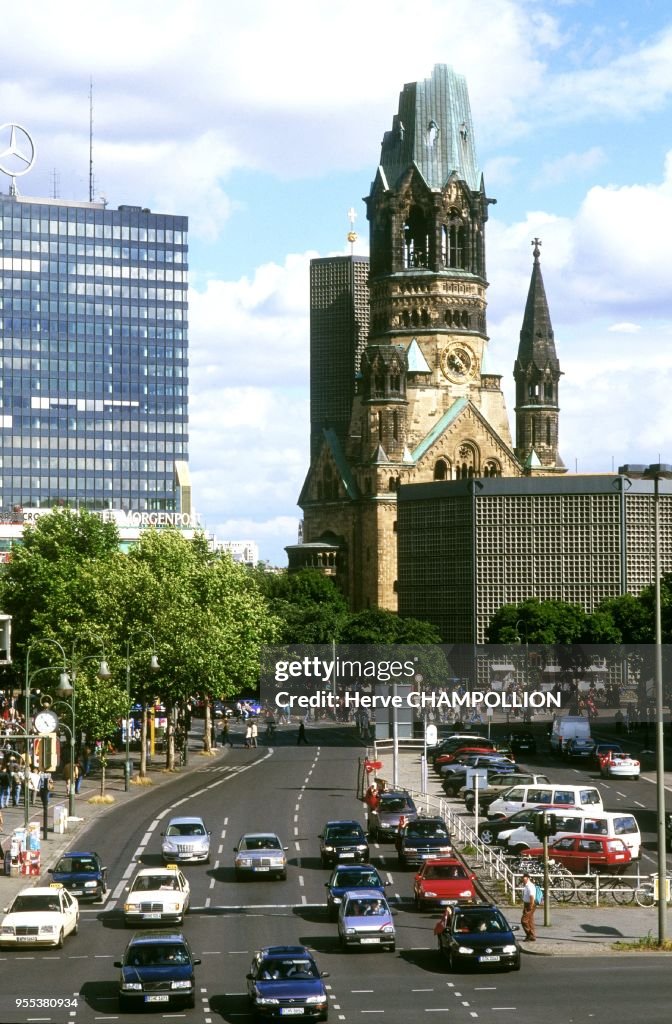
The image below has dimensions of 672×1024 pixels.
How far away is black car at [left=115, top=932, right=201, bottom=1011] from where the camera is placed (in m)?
35.2

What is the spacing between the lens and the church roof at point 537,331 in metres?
182

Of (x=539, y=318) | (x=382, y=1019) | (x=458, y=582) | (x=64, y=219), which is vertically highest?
(x=64, y=219)

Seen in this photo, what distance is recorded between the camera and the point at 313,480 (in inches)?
7293

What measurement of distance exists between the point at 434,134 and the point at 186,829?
135m

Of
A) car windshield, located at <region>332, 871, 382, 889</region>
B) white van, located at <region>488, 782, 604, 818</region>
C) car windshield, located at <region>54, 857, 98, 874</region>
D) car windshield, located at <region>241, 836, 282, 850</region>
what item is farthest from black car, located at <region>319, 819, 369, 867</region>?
car windshield, located at <region>54, 857, 98, 874</region>

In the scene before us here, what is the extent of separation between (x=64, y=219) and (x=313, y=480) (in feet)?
133

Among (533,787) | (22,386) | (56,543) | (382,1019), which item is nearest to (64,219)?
(22,386)

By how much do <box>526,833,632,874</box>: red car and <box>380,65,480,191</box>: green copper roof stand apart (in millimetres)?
132788

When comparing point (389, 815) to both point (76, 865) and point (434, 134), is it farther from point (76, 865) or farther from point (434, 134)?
point (434, 134)

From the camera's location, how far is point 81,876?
48.7m

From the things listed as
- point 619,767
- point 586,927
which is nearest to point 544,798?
point 586,927

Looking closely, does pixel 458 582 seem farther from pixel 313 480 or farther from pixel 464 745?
pixel 464 745

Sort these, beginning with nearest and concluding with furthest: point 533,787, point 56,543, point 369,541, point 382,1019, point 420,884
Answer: point 382,1019, point 420,884, point 533,787, point 56,543, point 369,541

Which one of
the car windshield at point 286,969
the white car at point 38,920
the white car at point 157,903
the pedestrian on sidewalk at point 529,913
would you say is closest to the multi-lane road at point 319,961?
the white car at point 38,920
